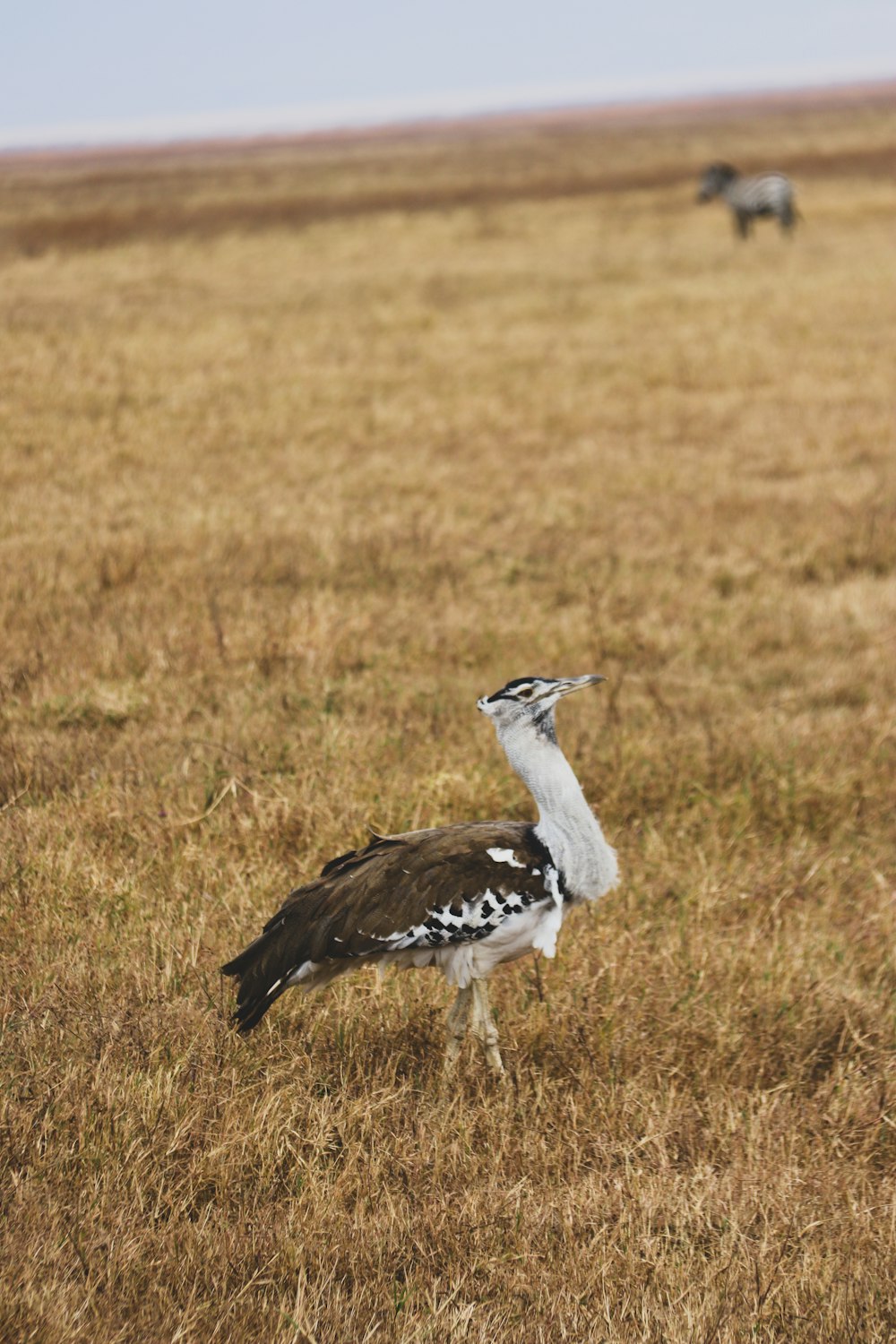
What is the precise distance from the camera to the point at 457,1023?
3523 millimetres

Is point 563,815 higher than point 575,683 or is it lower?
lower

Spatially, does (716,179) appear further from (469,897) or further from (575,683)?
(469,897)

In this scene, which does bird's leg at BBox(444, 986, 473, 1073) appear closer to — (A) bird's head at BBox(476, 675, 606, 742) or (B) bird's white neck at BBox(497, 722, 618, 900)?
(B) bird's white neck at BBox(497, 722, 618, 900)

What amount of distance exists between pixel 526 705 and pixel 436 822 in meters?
1.65

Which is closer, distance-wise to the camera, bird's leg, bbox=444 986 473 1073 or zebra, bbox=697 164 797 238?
bird's leg, bbox=444 986 473 1073

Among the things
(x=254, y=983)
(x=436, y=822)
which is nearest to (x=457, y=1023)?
(x=254, y=983)

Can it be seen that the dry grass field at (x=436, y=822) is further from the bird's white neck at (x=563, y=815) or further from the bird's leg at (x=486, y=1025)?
the bird's white neck at (x=563, y=815)

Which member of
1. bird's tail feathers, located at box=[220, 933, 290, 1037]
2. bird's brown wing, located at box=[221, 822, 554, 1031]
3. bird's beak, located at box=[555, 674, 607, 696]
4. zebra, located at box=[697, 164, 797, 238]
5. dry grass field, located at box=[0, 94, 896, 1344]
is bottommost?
dry grass field, located at box=[0, 94, 896, 1344]

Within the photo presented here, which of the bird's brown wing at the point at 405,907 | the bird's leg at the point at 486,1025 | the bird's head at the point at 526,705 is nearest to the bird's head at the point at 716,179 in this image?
the bird's head at the point at 526,705

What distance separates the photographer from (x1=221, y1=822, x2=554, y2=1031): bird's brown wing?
324cm

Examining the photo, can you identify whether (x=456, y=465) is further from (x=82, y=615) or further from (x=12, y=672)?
(x=12, y=672)

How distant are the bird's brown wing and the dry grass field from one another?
290 millimetres

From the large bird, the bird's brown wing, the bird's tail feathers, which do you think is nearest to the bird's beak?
the large bird

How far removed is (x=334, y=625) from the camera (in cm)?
688
